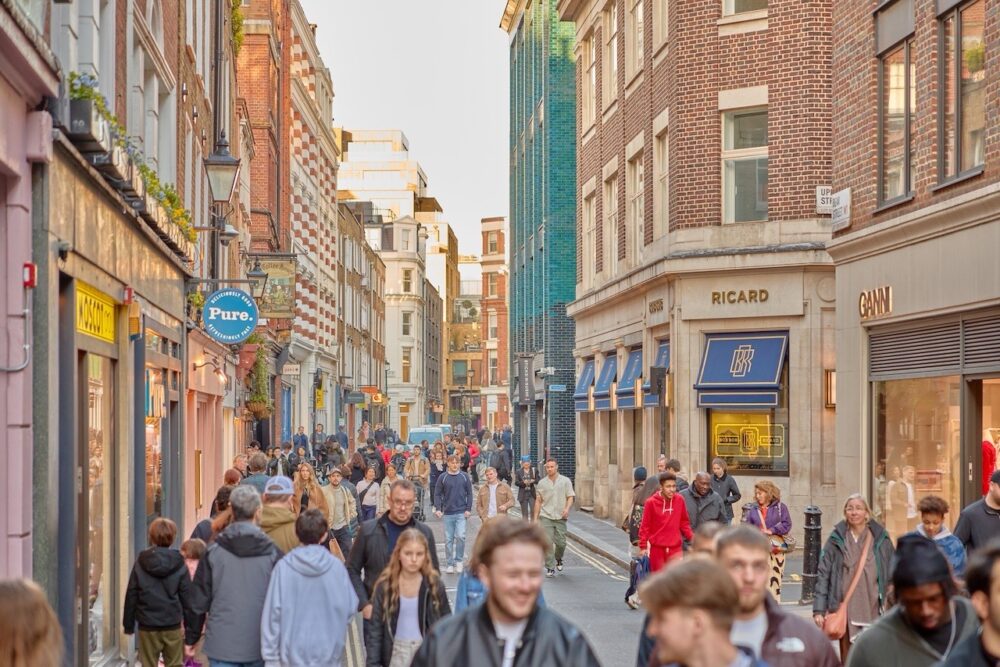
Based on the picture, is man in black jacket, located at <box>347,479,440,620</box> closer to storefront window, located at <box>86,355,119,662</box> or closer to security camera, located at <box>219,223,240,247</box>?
storefront window, located at <box>86,355,119,662</box>

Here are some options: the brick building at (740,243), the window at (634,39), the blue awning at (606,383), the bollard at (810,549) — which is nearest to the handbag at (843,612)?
the bollard at (810,549)

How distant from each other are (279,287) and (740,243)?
1015 centimetres

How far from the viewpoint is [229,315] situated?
22484 millimetres

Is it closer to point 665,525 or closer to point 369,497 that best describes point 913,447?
point 665,525

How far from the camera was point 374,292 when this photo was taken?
92.3 m

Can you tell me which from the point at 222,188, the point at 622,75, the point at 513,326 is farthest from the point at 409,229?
the point at 222,188

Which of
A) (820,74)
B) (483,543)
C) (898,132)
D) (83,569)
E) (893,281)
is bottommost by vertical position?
(83,569)

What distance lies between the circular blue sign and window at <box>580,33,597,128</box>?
63.0ft

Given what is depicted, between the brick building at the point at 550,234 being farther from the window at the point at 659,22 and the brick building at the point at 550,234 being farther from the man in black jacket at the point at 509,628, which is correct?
the man in black jacket at the point at 509,628

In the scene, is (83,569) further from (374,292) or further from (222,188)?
(374,292)

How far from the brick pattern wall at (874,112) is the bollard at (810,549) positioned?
373 centimetres

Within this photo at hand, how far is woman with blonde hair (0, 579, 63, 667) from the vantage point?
4.50 metres

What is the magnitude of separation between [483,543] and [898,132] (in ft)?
50.4

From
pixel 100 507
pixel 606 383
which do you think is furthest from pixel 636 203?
pixel 100 507
